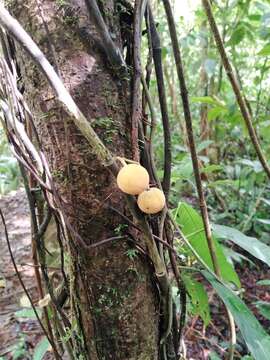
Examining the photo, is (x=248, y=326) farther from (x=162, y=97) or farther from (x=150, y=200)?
(x=162, y=97)

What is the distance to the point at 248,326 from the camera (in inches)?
29.4

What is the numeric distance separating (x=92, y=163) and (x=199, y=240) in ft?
1.42

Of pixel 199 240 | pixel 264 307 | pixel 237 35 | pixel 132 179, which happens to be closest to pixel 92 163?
pixel 132 179

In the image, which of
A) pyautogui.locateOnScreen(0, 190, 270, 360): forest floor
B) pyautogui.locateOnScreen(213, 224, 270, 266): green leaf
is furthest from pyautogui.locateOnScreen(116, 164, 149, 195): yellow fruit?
pyautogui.locateOnScreen(0, 190, 270, 360): forest floor

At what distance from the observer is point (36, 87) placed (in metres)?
0.68

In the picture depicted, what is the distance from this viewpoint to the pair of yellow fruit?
1.74 ft

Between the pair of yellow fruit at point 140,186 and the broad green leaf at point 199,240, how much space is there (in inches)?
15.7

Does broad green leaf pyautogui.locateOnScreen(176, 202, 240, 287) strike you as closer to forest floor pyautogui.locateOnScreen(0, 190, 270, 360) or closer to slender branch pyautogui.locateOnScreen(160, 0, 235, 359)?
slender branch pyautogui.locateOnScreen(160, 0, 235, 359)

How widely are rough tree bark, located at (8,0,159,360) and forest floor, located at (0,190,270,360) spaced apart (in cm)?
63

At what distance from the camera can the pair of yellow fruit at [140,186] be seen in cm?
53

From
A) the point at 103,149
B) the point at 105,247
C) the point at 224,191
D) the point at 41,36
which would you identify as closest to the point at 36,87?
the point at 41,36

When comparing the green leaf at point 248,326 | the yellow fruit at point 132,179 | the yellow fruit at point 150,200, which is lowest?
the green leaf at point 248,326

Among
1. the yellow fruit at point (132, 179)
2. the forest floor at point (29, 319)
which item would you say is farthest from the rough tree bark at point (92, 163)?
the forest floor at point (29, 319)

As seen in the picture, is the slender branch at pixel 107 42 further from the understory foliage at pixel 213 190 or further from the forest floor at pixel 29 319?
the forest floor at pixel 29 319
